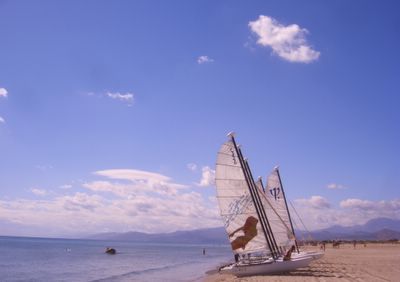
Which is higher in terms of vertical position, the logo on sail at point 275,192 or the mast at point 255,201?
the logo on sail at point 275,192

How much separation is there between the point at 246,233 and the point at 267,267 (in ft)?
7.86

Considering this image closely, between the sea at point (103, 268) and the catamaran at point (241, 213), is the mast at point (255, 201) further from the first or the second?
the sea at point (103, 268)

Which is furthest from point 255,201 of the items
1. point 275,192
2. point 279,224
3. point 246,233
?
point 275,192

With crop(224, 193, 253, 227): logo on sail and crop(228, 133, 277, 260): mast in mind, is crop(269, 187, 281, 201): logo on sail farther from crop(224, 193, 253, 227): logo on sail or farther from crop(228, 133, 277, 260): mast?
crop(224, 193, 253, 227): logo on sail

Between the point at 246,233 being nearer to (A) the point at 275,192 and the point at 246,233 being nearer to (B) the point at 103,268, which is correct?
(A) the point at 275,192

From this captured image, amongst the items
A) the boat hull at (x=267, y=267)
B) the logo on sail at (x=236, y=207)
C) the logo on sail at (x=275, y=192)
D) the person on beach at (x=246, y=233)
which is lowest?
the boat hull at (x=267, y=267)

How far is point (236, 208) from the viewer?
26.7 metres

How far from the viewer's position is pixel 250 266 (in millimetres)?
25719

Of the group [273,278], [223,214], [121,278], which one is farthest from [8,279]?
[273,278]

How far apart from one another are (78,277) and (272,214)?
20339 mm

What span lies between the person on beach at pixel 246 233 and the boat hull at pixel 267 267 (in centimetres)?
134

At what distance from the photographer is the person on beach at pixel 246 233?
26.8 meters

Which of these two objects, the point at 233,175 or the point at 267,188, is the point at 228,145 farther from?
the point at 267,188

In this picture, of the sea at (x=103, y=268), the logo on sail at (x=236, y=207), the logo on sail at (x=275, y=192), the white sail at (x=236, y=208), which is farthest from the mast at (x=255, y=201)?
the sea at (x=103, y=268)
